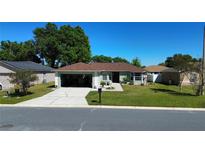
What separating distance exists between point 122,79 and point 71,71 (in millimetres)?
10834

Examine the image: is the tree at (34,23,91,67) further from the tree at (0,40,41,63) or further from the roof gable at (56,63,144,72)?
the roof gable at (56,63,144,72)

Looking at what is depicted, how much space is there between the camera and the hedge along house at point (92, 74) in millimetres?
29797

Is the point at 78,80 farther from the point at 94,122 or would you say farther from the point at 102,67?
the point at 94,122

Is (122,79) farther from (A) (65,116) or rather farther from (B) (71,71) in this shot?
(A) (65,116)

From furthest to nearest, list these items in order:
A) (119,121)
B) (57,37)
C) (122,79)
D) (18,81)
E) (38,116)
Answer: (57,37), (122,79), (18,81), (38,116), (119,121)

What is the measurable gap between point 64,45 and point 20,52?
13.7m

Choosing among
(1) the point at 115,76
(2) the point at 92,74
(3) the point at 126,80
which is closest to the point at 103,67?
(1) the point at 115,76

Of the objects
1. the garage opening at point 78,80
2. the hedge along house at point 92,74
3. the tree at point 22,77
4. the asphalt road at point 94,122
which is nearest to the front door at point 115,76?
the hedge along house at point 92,74

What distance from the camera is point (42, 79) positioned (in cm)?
3897

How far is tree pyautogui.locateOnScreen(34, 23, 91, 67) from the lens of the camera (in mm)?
52781

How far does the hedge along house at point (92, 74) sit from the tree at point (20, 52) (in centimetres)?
2693

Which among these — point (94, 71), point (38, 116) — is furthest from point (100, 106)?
point (94, 71)

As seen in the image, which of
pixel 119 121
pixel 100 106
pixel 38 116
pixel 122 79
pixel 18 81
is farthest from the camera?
pixel 122 79

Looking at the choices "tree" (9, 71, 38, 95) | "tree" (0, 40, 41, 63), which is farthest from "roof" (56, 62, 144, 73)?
"tree" (0, 40, 41, 63)
